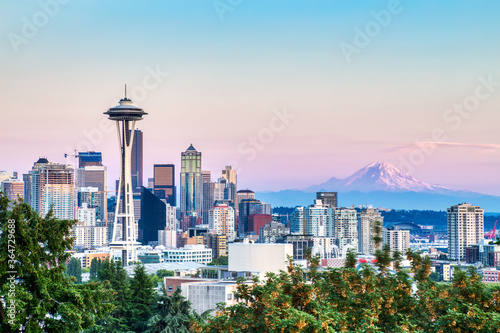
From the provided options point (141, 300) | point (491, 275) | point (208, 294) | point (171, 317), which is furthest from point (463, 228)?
point (171, 317)

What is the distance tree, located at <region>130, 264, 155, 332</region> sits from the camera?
35.5 metres

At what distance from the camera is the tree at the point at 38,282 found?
1650 centimetres

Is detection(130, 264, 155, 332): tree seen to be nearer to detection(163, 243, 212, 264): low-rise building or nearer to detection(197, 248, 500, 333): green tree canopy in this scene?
detection(197, 248, 500, 333): green tree canopy

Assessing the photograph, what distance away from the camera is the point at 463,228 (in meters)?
186

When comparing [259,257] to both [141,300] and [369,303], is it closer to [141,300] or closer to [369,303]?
[141,300]

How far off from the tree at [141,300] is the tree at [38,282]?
17313 mm

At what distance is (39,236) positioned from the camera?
17.6 metres

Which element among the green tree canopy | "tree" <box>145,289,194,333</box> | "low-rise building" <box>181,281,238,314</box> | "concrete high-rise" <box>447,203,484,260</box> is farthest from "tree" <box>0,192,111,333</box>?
"concrete high-rise" <box>447,203,484,260</box>

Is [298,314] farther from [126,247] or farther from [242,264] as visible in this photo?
[126,247]

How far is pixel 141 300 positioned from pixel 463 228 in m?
158

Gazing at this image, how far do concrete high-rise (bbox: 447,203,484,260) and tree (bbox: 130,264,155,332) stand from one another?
502ft

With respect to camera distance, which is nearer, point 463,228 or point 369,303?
point 369,303

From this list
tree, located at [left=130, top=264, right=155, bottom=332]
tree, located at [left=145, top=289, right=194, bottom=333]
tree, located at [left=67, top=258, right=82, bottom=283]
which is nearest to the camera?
tree, located at [left=145, top=289, right=194, bottom=333]

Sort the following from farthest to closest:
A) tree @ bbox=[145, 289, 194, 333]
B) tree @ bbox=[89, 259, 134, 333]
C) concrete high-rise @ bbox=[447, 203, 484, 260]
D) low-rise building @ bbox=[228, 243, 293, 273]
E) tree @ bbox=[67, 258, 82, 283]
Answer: concrete high-rise @ bbox=[447, 203, 484, 260]
tree @ bbox=[67, 258, 82, 283]
low-rise building @ bbox=[228, 243, 293, 273]
tree @ bbox=[89, 259, 134, 333]
tree @ bbox=[145, 289, 194, 333]
